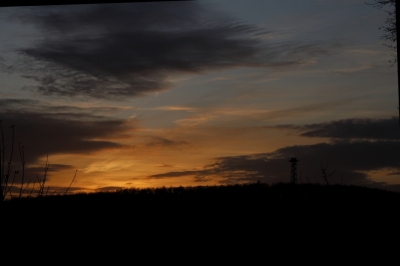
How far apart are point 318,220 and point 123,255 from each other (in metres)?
2.86

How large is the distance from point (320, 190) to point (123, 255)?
175 inches

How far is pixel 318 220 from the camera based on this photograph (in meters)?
6.89


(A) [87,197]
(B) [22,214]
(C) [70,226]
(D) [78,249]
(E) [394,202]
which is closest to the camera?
(D) [78,249]

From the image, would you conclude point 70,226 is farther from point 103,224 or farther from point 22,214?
point 22,214

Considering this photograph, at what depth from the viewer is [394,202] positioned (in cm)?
848

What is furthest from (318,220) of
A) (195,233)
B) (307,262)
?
(195,233)

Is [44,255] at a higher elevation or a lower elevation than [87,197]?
lower

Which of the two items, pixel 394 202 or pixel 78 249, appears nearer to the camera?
pixel 78 249

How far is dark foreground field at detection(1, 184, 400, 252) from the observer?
20.4 feet

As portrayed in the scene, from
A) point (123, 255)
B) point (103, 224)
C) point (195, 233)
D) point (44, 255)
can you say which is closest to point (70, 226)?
point (103, 224)

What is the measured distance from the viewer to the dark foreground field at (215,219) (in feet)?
20.4

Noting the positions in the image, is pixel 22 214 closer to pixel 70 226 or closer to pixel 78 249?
pixel 70 226

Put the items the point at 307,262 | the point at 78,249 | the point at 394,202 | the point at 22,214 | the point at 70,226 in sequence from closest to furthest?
1. the point at 307,262
2. the point at 78,249
3. the point at 70,226
4. the point at 22,214
5. the point at 394,202

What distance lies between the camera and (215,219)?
6.86 m
